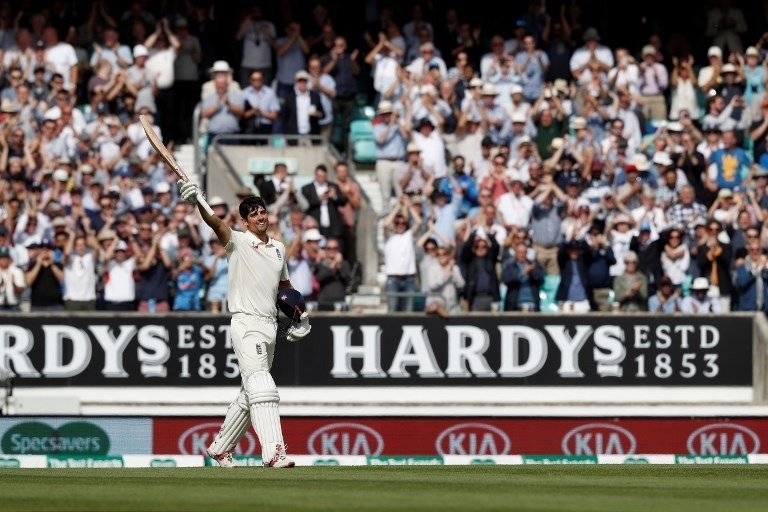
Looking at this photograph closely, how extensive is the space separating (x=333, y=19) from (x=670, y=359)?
9.37m

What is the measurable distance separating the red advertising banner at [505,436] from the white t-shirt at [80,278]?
11.5ft

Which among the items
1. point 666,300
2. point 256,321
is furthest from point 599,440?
point 256,321

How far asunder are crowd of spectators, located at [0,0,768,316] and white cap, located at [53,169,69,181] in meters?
0.13

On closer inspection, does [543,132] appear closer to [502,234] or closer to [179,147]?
[502,234]

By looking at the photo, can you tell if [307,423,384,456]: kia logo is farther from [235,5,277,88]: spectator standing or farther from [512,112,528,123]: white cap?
[235,5,277,88]: spectator standing

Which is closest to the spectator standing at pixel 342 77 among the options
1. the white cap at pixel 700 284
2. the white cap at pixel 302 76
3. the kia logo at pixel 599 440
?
the white cap at pixel 302 76

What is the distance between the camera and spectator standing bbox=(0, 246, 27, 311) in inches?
883

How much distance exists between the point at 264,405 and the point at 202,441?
6.58 metres

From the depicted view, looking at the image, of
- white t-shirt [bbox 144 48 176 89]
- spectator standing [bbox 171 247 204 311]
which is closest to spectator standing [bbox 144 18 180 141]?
white t-shirt [bbox 144 48 176 89]

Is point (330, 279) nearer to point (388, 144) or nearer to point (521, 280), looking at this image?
point (521, 280)

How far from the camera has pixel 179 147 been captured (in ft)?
87.5

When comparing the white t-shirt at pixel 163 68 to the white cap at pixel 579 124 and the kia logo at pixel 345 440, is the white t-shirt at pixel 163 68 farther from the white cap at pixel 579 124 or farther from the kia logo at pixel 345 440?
the kia logo at pixel 345 440

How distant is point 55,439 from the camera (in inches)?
773

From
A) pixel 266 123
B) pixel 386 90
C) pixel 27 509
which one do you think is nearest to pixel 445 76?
pixel 386 90
